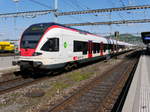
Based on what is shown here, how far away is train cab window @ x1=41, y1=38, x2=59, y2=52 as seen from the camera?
33.0 feet

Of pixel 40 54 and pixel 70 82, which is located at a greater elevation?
pixel 40 54

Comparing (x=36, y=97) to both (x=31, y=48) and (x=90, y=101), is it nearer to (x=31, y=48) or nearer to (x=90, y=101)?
(x=90, y=101)

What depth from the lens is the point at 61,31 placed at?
11031 mm

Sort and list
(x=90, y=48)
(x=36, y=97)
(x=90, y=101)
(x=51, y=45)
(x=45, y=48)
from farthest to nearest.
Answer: (x=90, y=48) → (x=51, y=45) → (x=45, y=48) → (x=36, y=97) → (x=90, y=101)

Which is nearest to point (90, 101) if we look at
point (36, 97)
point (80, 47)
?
point (36, 97)

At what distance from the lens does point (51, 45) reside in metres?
10.3

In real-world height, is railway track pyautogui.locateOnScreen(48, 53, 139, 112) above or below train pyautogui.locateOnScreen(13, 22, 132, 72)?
below

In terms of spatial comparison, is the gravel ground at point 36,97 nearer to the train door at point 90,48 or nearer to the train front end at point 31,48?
the train front end at point 31,48

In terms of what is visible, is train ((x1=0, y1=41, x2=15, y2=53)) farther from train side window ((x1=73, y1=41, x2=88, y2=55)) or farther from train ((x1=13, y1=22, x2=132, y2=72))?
train ((x1=13, y1=22, x2=132, y2=72))

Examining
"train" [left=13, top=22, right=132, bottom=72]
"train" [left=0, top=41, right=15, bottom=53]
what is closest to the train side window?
"train" [left=13, top=22, right=132, bottom=72]

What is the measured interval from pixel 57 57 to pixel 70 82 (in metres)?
1.79

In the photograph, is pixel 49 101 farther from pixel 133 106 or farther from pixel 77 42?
pixel 77 42

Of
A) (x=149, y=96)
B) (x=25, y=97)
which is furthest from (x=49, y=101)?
(x=149, y=96)

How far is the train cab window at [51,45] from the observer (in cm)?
1005
